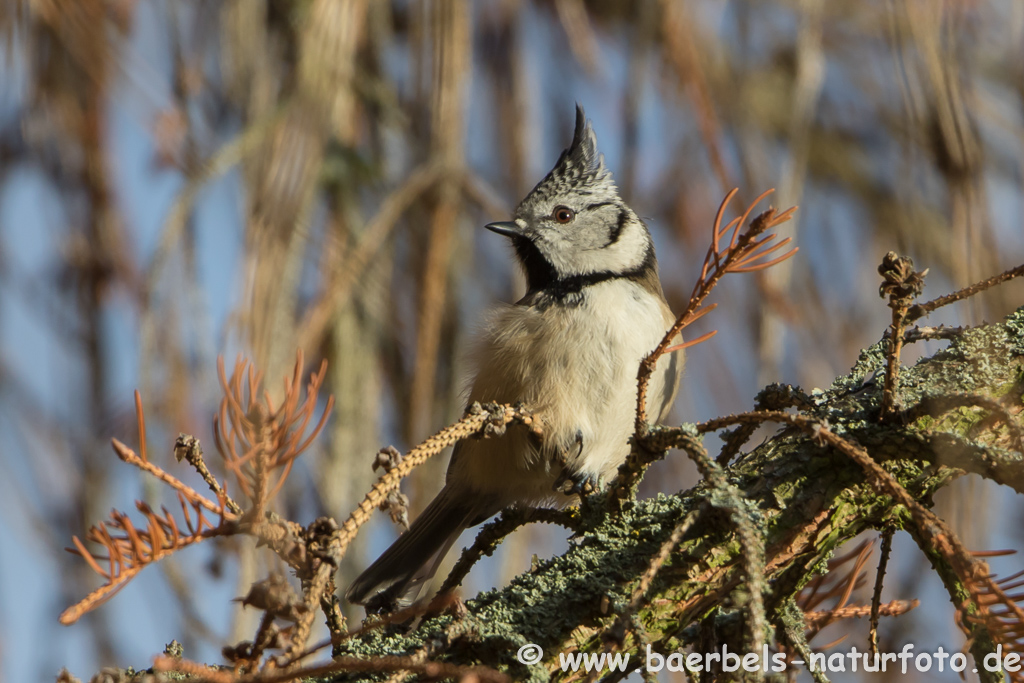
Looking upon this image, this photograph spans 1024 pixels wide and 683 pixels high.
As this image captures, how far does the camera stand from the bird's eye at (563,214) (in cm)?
308

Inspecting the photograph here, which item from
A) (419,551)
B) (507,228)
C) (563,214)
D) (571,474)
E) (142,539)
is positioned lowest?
(142,539)

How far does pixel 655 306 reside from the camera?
2.60 meters

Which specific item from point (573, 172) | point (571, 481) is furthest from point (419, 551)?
point (573, 172)

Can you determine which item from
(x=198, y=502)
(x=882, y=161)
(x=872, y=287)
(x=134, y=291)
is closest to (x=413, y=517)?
(x=134, y=291)

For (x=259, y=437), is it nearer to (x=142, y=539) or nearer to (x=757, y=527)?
(x=142, y=539)

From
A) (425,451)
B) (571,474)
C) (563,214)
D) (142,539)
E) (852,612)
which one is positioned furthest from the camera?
(563,214)

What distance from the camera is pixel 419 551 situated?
8.98ft

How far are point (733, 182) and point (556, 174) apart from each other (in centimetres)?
64

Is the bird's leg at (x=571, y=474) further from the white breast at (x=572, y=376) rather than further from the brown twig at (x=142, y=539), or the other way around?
the brown twig at (x=142, y=539)

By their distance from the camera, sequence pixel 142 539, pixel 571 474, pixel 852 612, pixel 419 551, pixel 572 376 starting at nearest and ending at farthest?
pixel 142 539 → pixel 852 612 → pixel 572 376 → pixel 571 474 → pixel 419 551

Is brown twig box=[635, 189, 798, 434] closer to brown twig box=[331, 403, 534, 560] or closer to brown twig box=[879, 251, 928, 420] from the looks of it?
brown twig box=[879, 251, 928, 420]

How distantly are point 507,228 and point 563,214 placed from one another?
26 centimetres

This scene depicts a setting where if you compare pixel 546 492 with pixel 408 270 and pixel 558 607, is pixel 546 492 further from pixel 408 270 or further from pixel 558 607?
pixel 558 607

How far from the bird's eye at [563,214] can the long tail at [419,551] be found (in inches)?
39.4
